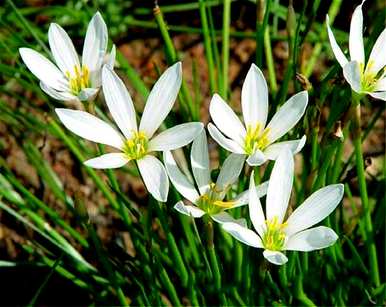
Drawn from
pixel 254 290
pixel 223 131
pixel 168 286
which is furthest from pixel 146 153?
pixel 254 290

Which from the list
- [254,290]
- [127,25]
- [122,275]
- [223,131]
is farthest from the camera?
[127,25]

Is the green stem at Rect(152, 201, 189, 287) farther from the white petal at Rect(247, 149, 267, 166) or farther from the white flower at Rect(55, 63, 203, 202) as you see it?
the white petal at Rect(247, 149, 267, 166)

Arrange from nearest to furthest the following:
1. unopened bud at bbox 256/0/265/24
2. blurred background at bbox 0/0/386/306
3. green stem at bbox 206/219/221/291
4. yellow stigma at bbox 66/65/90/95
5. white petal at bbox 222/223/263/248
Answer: white petal at bbox 222/223/263/248 < green stem at bbox 206/219/221/291 < yellow stigma at bbox 66/65/90/95 < unopened bud at bbox 256/0/265/24 < blurred background at bbox 0/0/386/306

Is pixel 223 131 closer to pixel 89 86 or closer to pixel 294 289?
pixel 89 86

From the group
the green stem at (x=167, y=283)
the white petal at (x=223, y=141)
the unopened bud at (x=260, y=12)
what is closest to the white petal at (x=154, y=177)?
the white petal at (x=223, y=141)

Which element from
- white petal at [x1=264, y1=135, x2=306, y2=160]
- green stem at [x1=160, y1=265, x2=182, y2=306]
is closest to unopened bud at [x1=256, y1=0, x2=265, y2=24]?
white petal at [x1=264, y1=135, x2=306, y2=160]

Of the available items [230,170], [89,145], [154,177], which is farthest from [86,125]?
[89,145]
